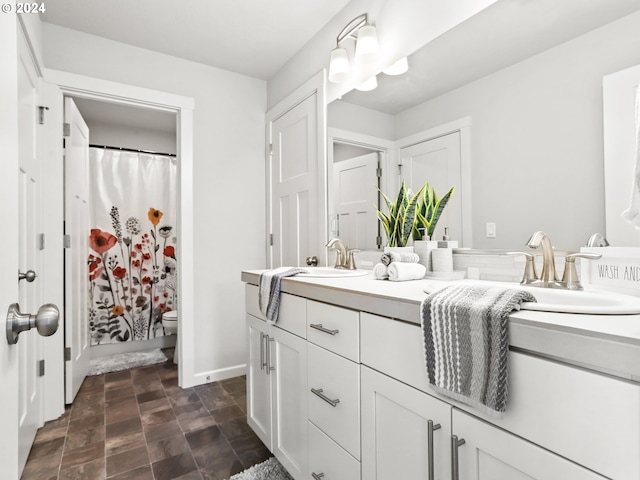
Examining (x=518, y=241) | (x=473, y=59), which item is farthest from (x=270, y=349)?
(x=473, y=59)

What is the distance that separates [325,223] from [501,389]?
167cm

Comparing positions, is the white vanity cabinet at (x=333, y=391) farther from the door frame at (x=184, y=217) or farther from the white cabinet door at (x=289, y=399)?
the door frame at (x=184, y=217)

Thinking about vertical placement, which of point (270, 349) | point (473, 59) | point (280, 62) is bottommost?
point (270, 349)

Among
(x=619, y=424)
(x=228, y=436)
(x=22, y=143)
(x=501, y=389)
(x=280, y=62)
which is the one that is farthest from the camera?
(x=280, y=62)

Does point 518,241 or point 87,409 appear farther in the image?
point 87,409

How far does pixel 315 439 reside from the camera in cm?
128

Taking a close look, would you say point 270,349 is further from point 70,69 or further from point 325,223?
point 70,69

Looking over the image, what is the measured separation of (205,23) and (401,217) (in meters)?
1.76

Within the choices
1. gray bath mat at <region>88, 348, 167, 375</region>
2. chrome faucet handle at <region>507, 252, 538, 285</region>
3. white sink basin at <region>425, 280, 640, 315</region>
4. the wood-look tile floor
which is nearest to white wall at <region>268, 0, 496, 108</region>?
chrome faucet handle at <region>507, 252, 538, 285</region>

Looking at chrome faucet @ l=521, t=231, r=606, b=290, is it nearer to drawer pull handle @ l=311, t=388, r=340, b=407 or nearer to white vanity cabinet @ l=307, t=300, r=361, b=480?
white vanity cabinet @ l=307, t=300, r=361, b=480

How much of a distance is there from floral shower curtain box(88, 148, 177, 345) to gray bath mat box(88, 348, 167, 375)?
6.8 inches

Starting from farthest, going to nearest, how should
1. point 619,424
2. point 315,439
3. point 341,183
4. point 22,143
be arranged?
point 341,183
point 22,143
point 315,439
point 619,424

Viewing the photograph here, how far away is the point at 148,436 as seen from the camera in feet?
6.27

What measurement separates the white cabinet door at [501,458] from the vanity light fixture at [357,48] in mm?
1733
